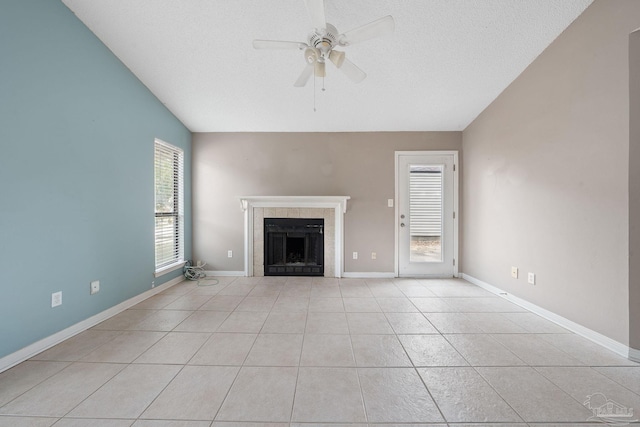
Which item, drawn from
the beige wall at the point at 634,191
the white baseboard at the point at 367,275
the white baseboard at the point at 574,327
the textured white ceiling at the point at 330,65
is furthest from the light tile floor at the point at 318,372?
the textured white ceiling at the point at 330,65

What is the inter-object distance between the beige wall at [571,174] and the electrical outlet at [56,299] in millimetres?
4607

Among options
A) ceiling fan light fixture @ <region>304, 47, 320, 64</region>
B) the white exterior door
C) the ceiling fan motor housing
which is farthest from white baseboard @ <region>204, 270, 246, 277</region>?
the ceiling fan motor housing

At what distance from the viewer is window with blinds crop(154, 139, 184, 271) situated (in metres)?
3.52

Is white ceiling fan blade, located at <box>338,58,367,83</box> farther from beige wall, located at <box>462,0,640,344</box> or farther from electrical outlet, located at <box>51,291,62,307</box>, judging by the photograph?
electrical outlet, located at <box>51,291,62,307</box>

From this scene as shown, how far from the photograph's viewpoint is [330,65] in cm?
289

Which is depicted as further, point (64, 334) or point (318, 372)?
point (64, 334)

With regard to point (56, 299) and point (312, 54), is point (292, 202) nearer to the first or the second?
point (312, 54)

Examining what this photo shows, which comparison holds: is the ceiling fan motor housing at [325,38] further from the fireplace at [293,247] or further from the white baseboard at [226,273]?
the white baseboard at [226,273]

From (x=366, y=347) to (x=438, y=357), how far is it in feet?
1.80

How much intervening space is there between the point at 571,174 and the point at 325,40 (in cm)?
257

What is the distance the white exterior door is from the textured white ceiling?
662 mm

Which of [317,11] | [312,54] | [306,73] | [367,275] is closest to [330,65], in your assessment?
[306,73]

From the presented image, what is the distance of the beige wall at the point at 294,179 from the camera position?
13.9 ft

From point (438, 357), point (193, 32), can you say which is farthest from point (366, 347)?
point (193, 32)
